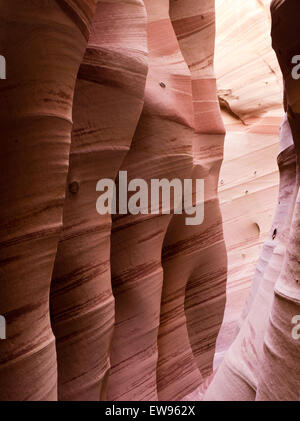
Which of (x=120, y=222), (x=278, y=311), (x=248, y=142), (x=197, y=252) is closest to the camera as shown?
(x=278, y=311)

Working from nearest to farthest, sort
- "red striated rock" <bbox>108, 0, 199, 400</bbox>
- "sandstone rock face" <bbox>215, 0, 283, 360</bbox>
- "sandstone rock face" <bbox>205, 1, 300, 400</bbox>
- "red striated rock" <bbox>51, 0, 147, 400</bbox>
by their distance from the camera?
1. "sandstone rock face" <bbox>205, 1, 300, 400</bbox>
2. "red striated rock" <bbox>51, 0, 147, 400</bbox>
3. "red striated rock" <bbox>108, 0, 199, 400</bbox>
4. "sandstone rock face" <bbox>215, 0, 283, 360</bbox>

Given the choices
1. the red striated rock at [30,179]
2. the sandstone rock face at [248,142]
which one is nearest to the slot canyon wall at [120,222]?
the red striated rock at [30,179]

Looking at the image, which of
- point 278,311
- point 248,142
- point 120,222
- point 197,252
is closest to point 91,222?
point 120,222

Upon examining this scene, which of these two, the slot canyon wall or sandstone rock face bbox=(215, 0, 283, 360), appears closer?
the slot canyon wall

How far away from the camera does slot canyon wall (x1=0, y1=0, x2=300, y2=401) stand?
3.50ft

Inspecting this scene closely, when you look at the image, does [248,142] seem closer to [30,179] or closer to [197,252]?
[197,252]

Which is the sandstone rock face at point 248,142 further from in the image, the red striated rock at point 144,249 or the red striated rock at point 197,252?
the red striated rock at point 144,249

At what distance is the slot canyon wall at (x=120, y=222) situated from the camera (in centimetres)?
107

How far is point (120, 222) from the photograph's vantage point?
206 cm

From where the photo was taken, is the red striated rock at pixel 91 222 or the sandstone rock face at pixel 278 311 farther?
the red striated rock at pixel 91 222

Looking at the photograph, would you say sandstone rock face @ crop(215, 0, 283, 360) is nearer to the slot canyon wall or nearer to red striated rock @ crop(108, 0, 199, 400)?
the slot canyon wall

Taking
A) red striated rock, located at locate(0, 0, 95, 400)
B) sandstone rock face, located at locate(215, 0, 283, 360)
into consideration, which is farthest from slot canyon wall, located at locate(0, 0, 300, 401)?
sandstone rock face, located at locate(215, 0, 283, 360)

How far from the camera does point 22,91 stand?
1.06 meters

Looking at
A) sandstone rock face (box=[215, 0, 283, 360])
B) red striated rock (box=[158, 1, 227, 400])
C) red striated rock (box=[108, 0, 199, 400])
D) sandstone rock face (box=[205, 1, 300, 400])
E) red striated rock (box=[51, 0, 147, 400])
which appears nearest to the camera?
→ sandstone rock face (box=[205, 1, 300, 400])
